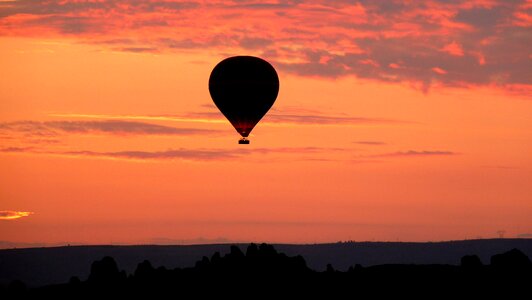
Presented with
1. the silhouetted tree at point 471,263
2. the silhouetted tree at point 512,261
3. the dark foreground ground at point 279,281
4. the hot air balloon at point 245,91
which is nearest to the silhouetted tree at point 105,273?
the dark foreground ground at point 279,281

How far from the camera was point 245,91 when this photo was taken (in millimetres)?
107000

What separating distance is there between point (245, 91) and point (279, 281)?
18.3m

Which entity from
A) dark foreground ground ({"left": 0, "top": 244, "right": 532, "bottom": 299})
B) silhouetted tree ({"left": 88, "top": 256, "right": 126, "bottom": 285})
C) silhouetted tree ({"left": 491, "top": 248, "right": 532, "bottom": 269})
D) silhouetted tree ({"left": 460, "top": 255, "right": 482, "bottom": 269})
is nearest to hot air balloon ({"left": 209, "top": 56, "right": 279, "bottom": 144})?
dark foreground ground ({"left": 0, "top": 244, "right": 532, "bottom": 299})

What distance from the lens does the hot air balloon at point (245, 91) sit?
10712 cm

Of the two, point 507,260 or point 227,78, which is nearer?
point 227,78

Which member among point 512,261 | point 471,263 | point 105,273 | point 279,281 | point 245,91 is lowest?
point 105,273

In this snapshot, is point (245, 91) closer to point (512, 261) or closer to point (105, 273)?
point (105, 273)

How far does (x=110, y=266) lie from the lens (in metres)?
114

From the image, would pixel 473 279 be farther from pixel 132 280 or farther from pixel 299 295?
pixel 132 280

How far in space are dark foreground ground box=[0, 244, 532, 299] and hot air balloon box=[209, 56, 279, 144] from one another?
1411cm

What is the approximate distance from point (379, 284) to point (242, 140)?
26.6 metres

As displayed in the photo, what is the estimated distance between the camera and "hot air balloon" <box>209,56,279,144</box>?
351ft

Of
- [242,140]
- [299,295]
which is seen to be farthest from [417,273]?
[242,140]

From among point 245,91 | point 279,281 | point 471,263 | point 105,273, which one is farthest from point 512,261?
point 105,273
